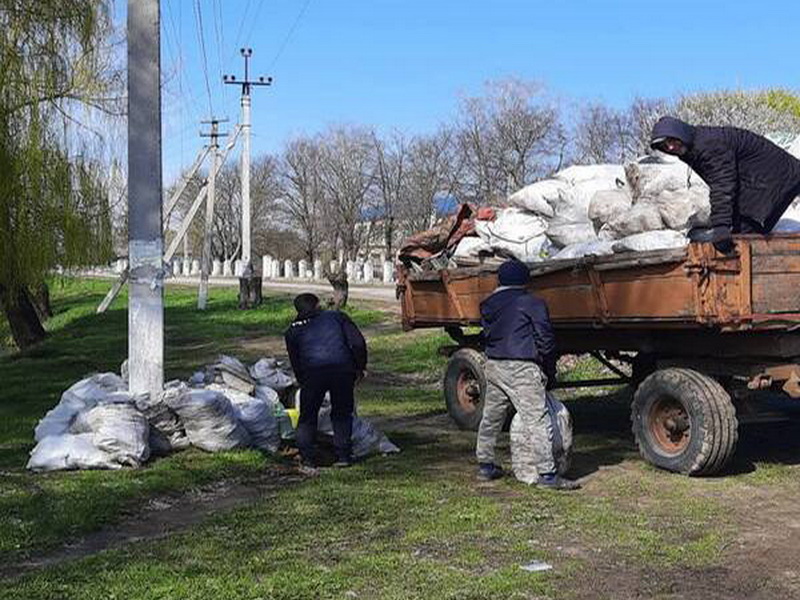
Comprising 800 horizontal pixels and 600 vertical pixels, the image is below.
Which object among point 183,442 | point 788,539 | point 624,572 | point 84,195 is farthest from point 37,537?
point 84,195

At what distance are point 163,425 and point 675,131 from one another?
15.5 ft

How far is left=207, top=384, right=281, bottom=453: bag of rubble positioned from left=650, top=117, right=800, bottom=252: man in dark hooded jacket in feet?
13.2

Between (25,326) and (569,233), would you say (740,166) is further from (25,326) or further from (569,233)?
(25,326)

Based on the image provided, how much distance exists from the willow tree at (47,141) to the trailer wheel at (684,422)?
10127mm

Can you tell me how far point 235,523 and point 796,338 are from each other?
3961mm

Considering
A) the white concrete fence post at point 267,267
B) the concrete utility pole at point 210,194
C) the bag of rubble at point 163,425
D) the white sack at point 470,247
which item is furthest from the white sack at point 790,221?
the white concrete fence post at point 267,267

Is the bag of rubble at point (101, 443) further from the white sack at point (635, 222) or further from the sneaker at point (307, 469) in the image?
the white sack at point (635, 222)

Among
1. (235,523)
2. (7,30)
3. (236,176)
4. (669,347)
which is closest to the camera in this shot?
(235,523)

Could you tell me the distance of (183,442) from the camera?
30.9 feet

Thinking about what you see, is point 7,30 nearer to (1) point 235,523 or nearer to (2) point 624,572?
A: (1) point 235,523

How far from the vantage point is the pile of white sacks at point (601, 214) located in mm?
8516

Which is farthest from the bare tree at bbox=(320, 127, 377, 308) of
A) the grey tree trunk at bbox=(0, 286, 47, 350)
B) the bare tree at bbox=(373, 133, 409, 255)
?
the grey tree trunk at bbox=(0, 286, 47, 350)

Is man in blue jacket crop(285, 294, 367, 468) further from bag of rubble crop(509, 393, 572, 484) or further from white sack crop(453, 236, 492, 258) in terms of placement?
white sack crop(453, 236, 492, 258)

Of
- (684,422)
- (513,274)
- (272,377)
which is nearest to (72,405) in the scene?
(272,377)
